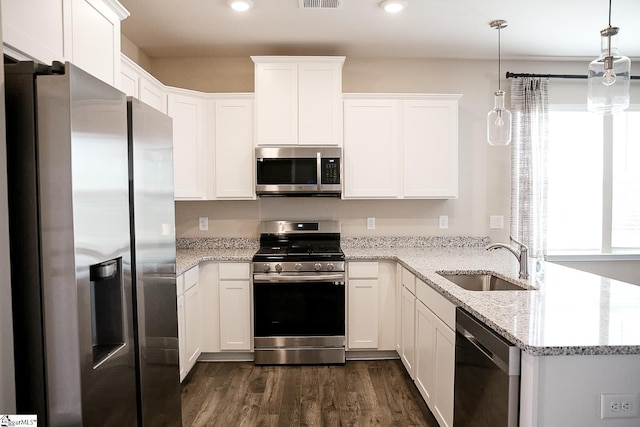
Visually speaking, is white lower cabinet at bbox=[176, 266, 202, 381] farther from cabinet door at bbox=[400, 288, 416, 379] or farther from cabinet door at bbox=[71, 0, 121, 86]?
cabinet door at bbox=[400, 288, 416, 379]

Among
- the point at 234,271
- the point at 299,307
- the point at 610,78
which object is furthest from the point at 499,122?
the point at 234,271

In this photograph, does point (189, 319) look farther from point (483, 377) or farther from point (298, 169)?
point (483, 377)

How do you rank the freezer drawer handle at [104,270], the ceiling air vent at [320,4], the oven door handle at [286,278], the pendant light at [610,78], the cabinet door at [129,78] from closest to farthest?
the freezer drawer handle at [104,270] < the pendant light at [610,78] < the cabinet door at [129,78] < the ceiling air vent at [320,4] < the oven door handle at [286,278]

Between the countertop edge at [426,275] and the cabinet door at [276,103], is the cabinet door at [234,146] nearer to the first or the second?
the cabinet door at [276,103]

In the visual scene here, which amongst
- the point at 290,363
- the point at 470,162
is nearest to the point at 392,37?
the point at 470,162

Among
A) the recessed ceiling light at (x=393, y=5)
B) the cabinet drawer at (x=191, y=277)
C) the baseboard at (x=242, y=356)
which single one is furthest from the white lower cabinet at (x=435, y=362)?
the recessed ceiling light at (x=393, y=5)

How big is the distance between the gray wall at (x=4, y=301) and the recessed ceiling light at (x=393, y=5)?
2281 mm

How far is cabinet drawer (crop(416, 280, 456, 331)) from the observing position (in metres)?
1.94

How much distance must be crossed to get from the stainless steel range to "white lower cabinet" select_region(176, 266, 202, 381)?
45cm

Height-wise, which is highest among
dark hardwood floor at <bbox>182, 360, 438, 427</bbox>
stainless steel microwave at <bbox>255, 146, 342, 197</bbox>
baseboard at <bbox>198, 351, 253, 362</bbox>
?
stainless steel microwave at <bbox>255, 146, 342, 197</bbox>

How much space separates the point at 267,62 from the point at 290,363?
2458 millimetres

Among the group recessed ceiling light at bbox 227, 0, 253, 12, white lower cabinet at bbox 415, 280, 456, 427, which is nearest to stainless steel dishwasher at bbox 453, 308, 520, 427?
white lower cabinet at bbox 415, 280, 456, 427

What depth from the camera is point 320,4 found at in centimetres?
263

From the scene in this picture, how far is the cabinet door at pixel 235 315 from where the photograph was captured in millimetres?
3201
